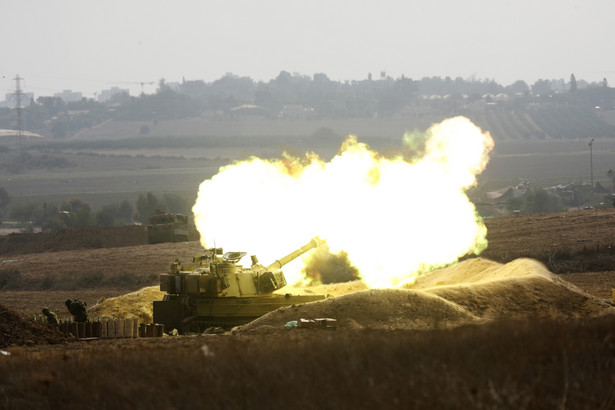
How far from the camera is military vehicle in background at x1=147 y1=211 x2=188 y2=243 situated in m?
69.8

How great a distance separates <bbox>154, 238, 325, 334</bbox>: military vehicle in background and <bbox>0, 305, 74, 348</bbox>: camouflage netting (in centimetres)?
409

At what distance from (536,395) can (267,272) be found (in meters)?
18.6

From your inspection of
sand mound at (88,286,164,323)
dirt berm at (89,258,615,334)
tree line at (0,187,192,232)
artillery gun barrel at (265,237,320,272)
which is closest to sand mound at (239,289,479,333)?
dirt berm at (89,258,615,334)

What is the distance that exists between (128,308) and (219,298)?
6.68 metres

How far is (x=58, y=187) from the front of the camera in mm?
159250

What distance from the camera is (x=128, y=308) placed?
127 ft

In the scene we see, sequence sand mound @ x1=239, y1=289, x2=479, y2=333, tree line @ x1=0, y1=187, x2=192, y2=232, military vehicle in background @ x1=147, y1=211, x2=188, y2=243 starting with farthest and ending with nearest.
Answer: tree line @ x1=0, y1=187, x2=192, y2=232
military vehicle in background @ x1=147, y1=211, x2=188, y2=243
sand mound @ x1=239, y1=289, x2=479, y2=333

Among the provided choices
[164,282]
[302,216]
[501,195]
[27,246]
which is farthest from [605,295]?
[501,195]

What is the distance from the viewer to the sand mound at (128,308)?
37.5m

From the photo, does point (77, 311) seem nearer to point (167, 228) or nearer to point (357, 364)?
point (357, 364)

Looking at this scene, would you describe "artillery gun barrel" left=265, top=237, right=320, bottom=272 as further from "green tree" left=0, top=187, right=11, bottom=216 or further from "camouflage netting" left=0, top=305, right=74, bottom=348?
"green tree" left=0, top=187, right=11, bottom=216

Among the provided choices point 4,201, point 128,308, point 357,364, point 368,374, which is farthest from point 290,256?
point 4,201

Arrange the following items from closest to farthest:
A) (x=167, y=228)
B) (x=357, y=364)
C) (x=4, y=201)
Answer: (x=357, y=364) < (x=167, y=228) < (x=4, y=201)

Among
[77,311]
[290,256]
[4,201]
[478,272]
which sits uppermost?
[290,256]
